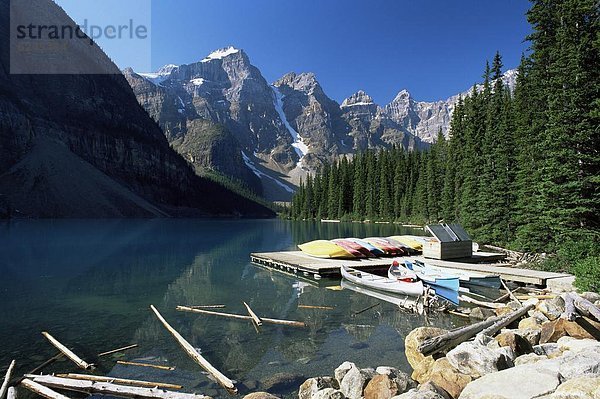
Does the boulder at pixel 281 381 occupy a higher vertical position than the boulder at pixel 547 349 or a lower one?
lower

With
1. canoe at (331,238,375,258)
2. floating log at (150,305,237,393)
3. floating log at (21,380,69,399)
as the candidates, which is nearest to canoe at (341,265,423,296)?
canoe at (331,238,375,258)

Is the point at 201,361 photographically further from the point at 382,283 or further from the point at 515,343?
the point at 382,283

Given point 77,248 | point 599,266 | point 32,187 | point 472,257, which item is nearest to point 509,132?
point 472,257

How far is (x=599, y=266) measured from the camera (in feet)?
53.8

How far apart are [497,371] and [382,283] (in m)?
14.2

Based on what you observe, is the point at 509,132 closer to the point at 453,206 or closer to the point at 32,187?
the point at 453,206

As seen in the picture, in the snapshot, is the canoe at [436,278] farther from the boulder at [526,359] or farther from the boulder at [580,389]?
the boulder at [580,389]

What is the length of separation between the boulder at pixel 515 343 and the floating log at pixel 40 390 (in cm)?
1136

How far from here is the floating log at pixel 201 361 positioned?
1057 cm

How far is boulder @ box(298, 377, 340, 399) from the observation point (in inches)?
379

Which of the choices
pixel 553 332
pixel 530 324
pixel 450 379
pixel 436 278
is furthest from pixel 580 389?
pixel 436 278

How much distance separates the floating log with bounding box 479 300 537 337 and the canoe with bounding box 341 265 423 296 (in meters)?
5.67

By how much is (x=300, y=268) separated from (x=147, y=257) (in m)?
19.2

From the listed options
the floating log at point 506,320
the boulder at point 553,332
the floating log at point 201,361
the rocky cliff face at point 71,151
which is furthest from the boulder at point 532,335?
the rocky cliff face at point 71,151
